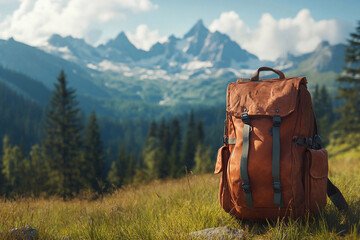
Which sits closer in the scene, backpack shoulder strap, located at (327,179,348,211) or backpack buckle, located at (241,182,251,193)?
backpack buckle, located at (241,182,251,193)

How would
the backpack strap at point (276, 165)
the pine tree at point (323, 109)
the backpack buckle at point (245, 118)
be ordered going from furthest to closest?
the pine tree at point (323, 109), the backpack buckle at point (245, 118), the backpack strap at point (276, 165)

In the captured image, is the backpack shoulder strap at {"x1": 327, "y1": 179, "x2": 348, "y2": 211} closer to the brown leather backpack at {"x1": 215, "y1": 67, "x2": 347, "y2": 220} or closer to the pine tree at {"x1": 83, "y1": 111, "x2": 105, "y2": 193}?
the brown leather backpack at {"x1": 215, "y1": 67, "x2": 347, "y2": 220}

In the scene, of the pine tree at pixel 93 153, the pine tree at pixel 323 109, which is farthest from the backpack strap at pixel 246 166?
the pine tree at pixel 323 109

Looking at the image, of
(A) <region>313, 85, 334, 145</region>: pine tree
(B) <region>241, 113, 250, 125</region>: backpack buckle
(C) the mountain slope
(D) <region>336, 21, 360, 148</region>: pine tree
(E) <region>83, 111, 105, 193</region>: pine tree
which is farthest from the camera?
(C) the mountain slope

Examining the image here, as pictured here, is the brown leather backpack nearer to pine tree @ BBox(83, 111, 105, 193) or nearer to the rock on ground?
the rock on ground

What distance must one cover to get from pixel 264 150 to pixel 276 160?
164 mm

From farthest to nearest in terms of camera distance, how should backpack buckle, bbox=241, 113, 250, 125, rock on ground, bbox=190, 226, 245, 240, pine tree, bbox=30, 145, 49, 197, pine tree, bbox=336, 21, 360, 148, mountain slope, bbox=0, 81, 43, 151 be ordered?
mountain slope, bbox=0, 81, 43, 151
pine tree, bbox=336, 21, 360, 148
pine tree, bbox=30, 145, 49, 197
backpack buckle, bbox=241, 113, 250, 125
rock on ground, bbox=190, 226, 245, 240

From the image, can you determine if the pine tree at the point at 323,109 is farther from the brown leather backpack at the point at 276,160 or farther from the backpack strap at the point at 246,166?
the backpack strap at the point at 246,166

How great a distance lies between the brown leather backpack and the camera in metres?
3.02

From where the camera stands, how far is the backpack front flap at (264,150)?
3.01 metres

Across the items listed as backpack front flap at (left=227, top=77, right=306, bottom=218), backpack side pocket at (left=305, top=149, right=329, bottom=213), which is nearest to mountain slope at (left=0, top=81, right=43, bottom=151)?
backpack front flap at (left=227, top=77, right=306, bottom=218)

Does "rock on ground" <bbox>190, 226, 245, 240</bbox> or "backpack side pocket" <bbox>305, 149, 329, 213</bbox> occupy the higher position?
"backpack side pocket" <bbox>305, 149, 329, 213</bbox>

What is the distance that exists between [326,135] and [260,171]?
71688 millimetres

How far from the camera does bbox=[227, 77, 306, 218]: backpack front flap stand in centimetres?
301
